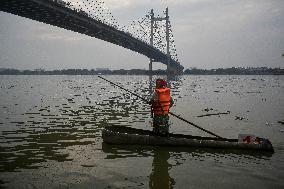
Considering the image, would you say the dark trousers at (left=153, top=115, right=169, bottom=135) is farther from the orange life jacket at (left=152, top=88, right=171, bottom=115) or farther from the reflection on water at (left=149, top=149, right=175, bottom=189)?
the reflection on water at (left=149, top=149, right=175, bottom=189)

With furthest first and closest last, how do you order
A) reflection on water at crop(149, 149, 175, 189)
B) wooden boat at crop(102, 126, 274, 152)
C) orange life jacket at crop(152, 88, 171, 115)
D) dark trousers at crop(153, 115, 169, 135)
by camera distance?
dark trousers at crop(153, 115, 169, 135)
orange life jacket at crop(152, 88, 171, 115)
wooden boat at crop(102, 126, 274, 152)
reflection on water at crop(149, 149, 175, 189)

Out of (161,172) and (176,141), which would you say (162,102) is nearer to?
(176,141)

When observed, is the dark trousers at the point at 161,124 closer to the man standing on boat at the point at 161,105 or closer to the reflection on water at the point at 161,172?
the man standing on boat at the point at 161,105

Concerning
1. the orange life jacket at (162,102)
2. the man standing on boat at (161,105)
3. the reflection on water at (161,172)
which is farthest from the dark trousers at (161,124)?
the reflection on water at (161,172)

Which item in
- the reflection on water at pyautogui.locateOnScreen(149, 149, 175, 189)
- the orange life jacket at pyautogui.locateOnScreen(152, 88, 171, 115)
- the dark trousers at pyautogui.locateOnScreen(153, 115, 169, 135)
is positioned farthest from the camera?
the dark trousers at pyautogui.locateOnScreen(153, 115, 169, 135)

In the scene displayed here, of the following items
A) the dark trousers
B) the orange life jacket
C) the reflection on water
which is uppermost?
the orange life jacket

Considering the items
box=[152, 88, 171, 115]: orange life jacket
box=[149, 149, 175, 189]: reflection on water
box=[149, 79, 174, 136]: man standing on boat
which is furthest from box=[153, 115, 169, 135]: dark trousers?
box=[149, 149, 175, 189]: reflection on water

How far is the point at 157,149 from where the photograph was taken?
29.8ft

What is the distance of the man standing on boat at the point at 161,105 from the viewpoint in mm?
8992

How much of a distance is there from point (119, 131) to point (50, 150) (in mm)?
2267

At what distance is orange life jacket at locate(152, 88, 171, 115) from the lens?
8977mm

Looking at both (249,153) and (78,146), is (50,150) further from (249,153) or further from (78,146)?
(249,153)

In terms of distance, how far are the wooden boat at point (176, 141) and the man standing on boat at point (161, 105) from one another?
29cm

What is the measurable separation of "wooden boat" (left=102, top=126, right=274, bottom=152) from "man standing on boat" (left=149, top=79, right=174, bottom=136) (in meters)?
0.29
